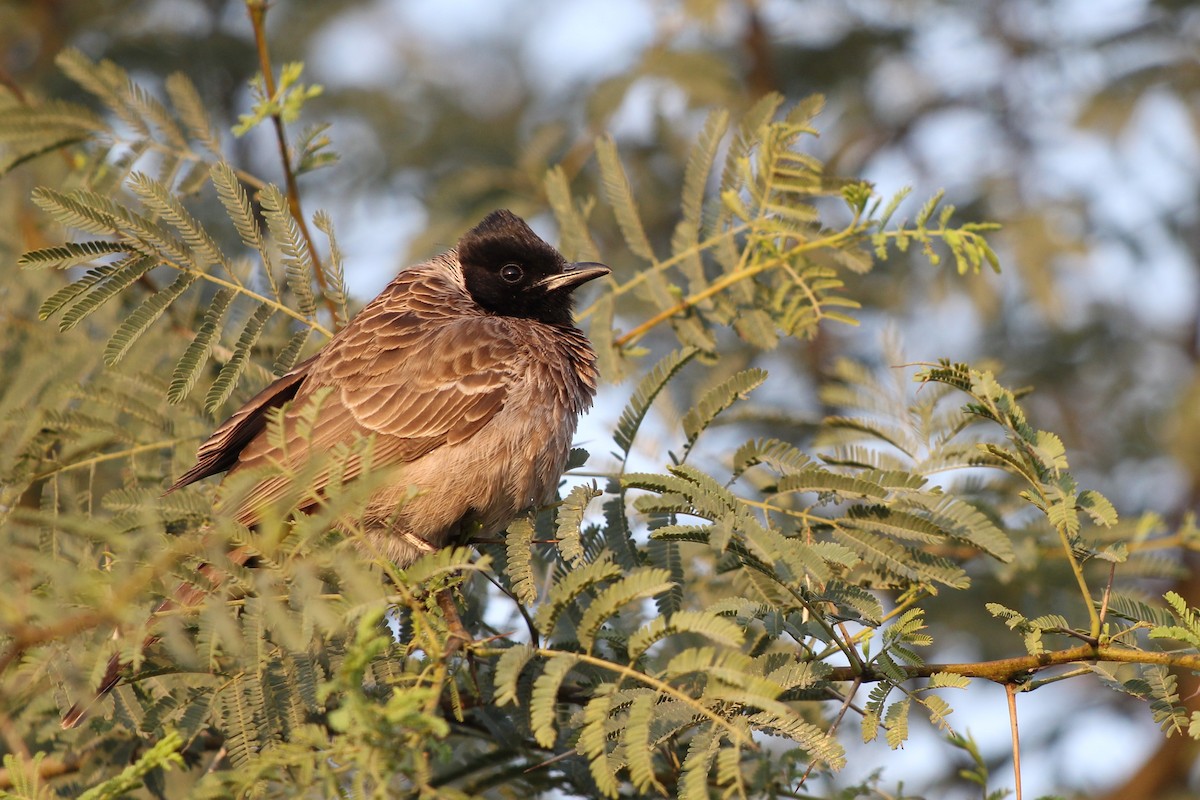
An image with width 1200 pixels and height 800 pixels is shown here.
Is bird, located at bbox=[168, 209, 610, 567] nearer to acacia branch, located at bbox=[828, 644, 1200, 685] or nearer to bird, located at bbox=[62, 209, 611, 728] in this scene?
bird, located at bbox=[62, 209, 611, 728]

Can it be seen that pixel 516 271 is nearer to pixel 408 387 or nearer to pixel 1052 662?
pixel 408 387

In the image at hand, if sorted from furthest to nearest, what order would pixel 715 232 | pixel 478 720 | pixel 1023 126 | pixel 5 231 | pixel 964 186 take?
pixel 1023 126 < pixel 964 186 < pixel 5 231 < pixel 715 232 < pixel 478 720

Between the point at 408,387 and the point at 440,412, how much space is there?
6.5 inches

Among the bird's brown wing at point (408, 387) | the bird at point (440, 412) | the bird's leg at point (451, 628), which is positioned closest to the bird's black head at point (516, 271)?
the bird at point (440, 412)

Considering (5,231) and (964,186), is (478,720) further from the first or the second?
(964,186)

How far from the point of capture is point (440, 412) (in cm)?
443

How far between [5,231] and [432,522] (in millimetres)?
→ 2424

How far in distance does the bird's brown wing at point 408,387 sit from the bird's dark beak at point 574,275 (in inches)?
17.3

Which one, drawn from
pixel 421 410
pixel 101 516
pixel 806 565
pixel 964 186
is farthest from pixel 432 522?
pixel 964 186

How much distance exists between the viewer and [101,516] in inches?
167

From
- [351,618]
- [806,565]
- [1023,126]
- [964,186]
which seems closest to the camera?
[351,618]

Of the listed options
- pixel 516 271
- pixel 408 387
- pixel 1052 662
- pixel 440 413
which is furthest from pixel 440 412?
pixel 1052 662

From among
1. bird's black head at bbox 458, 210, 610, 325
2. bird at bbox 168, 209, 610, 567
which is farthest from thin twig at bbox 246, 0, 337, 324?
bird's black head at bbox 458, 210, 610, 325

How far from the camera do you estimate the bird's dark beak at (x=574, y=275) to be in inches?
190
